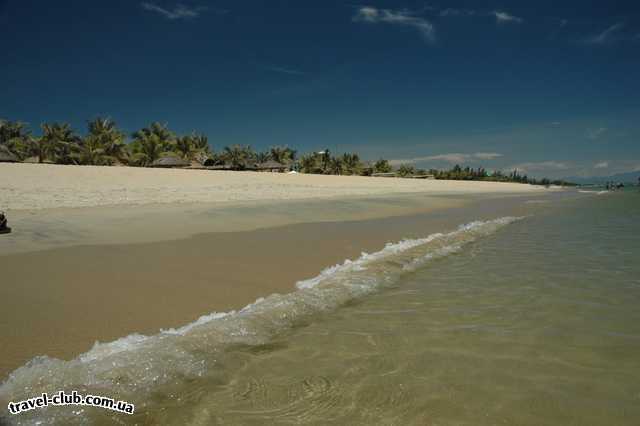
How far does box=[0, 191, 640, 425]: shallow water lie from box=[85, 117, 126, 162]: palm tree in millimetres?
45938

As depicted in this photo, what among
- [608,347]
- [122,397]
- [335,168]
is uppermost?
[335,168]

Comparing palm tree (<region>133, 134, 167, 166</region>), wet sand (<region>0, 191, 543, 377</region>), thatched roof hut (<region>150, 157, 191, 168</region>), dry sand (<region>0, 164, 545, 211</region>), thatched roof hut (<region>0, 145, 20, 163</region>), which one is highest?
palm tree (<region>133, 134, 167, 166</region>)

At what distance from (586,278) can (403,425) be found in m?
4.73

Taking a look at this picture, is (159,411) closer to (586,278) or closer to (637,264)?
(586,278)

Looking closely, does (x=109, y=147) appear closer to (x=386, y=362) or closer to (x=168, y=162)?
(x=168, y=162)

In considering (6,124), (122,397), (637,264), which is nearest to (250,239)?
(122,397)

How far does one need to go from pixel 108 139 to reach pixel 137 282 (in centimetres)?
4605

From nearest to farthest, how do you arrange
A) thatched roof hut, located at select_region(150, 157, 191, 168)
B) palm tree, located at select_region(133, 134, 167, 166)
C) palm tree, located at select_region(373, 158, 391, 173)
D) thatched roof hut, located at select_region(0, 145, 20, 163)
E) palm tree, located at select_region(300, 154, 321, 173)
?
thatched roof hut, located at select_region(0, 145, 20, 163) < thatched roof hut, located at select_region(150, 157, 191, 168) < palm tree, located at select_region(133, 134, 167, 166) < palm tree, located at select_region(300, 154, 321, 173) < palm tree, located at select_region(373, 158, 391, 173)

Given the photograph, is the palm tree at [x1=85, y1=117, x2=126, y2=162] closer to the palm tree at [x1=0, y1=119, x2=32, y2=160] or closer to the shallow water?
the palm tree at [x1=0, y1=119, x2=32, y2=160]

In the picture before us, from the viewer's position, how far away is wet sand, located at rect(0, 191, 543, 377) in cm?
342

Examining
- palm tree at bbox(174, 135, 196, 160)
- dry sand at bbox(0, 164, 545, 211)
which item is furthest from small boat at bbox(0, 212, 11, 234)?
palm tree at bbox(174, 135, 196, 160)

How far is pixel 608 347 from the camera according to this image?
321 centimetres

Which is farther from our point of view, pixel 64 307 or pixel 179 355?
pixel 64 307

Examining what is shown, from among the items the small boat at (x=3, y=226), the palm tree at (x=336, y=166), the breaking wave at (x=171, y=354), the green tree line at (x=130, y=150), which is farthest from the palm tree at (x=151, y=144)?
the breaking wave at (x=171, y=354)
